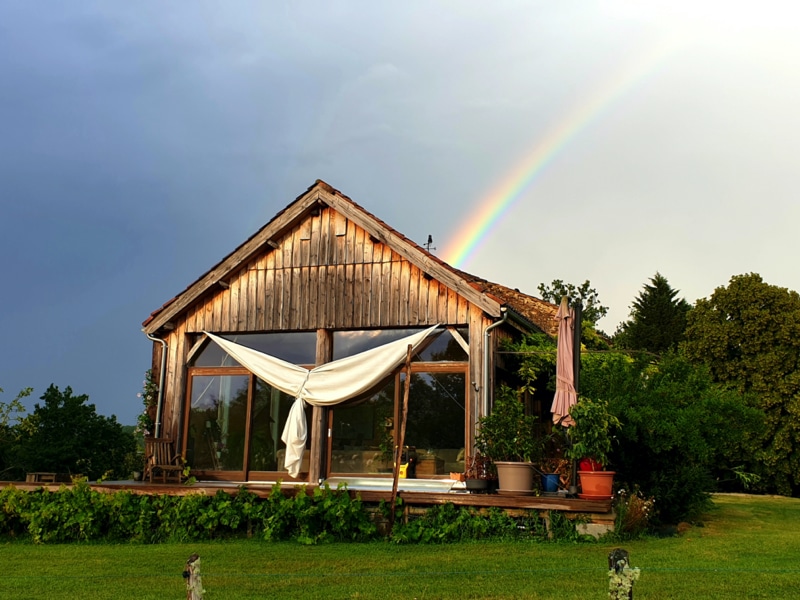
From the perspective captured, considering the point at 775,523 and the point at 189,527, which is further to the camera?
the point at 775,523

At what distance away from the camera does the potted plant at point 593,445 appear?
10.7 meters

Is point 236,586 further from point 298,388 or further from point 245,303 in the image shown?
point 245,303

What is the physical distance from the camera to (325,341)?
14.2 m

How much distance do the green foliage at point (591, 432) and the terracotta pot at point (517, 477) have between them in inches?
27.5

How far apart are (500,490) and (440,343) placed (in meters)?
3.03

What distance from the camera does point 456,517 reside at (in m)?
11.0

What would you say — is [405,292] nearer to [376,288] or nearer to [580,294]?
[376,288]

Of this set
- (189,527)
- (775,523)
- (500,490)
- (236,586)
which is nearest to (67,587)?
(236,586)

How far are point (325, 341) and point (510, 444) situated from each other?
13.4ft

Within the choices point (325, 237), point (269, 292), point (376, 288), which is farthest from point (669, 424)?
point (269, 292)

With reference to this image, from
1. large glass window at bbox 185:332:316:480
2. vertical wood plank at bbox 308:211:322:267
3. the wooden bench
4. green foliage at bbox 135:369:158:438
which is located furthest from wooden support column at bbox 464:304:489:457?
the wooden bench

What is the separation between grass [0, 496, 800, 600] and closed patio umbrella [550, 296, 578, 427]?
1955mm

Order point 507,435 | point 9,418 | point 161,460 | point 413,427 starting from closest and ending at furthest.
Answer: point 507,435, point 413,427, point 161,460, point 9,418

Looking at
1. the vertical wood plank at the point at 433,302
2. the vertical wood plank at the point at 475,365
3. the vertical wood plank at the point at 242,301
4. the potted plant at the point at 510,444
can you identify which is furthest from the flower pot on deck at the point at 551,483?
the vertical wood plank at the point at 242,301
